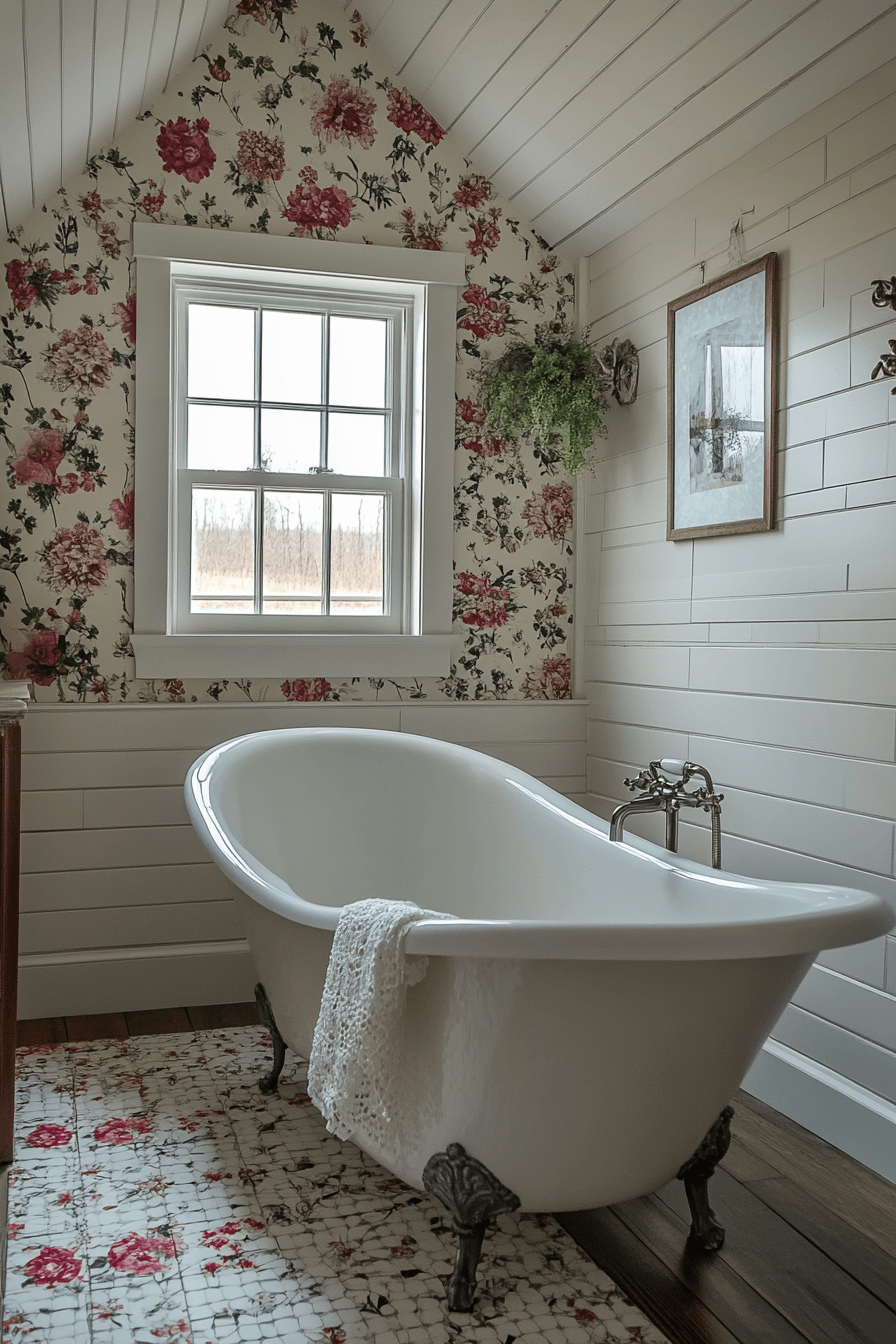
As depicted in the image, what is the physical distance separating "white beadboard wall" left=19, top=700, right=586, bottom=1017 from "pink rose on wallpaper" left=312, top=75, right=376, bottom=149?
173cm

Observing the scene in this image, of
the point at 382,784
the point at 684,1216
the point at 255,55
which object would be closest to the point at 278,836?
the point at 382,784

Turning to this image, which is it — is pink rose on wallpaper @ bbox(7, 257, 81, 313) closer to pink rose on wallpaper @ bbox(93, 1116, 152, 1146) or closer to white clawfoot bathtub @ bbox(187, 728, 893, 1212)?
white clawfoot bathtub @ bbox(187, 728, 893, 1212)

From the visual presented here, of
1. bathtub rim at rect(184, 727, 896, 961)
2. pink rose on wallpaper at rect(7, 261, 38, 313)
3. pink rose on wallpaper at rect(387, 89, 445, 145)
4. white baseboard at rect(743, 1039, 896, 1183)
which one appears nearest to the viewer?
bathtub rim at rect(184, 727, 896, 961)

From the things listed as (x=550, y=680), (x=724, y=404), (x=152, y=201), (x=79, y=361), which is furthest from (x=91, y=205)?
(x=550, y=680)

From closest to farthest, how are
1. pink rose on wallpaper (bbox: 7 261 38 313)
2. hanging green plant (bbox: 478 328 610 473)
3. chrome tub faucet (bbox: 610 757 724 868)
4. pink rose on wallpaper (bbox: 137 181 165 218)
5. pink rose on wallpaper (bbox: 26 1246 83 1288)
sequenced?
pink rose on wallpaper (bbox: 26 1246 83 1288)
chrome tub faucet (bbox: 610 757 724 868)
pink rose on wallpaper (bbox: 7 261 38 313)
pink rose on wallpaper (bbox: 137 181 165 218)
hanging green plant (bbox: 478 328 610 473)

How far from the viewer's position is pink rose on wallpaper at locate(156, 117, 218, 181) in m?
3.23

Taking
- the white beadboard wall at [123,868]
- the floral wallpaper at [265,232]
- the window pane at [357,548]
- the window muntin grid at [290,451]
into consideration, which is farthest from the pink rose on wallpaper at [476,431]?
the white beadboard wall at [123,868]

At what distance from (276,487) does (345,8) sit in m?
1.45

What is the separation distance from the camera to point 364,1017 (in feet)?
5.57

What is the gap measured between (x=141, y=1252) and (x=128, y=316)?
243cm

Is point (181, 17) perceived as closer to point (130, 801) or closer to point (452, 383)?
point (452, 383)

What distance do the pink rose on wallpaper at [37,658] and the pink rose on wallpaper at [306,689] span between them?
0.66 meters

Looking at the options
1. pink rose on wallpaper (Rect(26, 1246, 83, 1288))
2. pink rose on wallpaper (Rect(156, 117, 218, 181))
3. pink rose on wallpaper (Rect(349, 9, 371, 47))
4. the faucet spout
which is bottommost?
pink rose on wallpaper (Rect(26, 1246, 83, 1288))

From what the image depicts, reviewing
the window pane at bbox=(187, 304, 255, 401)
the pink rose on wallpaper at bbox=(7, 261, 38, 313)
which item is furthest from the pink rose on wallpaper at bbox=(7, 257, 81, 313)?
the window pane at bbox=(187, 304, 255, 401)
